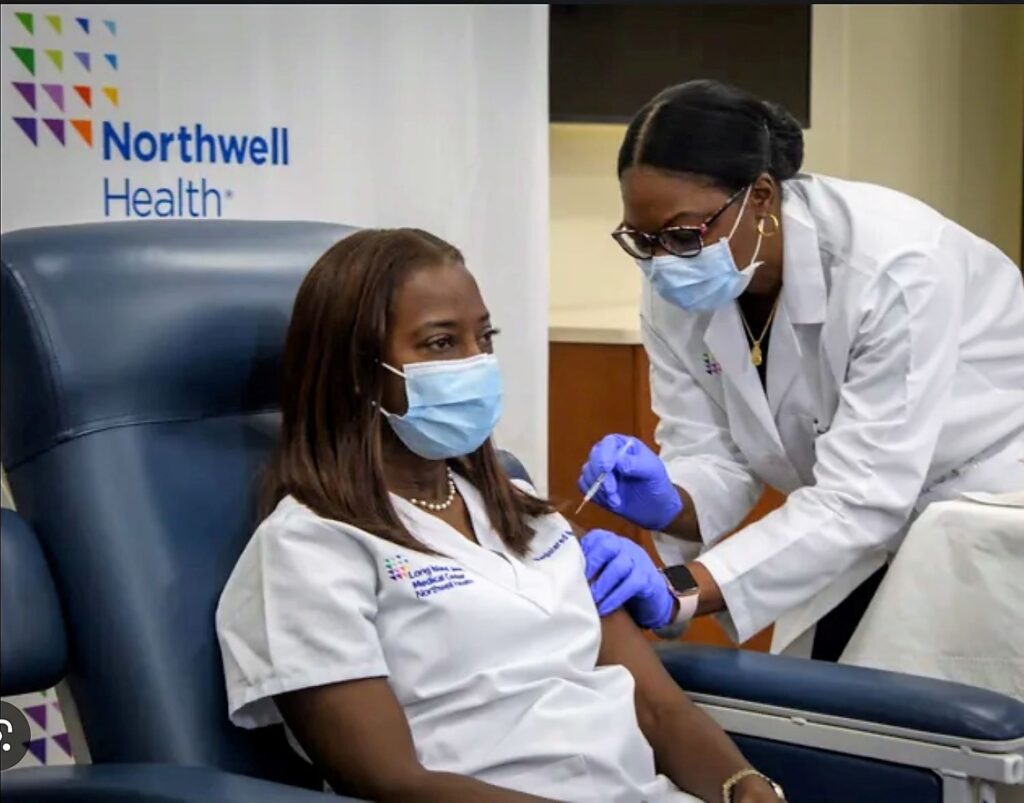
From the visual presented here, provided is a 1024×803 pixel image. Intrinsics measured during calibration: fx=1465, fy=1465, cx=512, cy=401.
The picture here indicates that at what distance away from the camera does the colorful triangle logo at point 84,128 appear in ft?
6.94

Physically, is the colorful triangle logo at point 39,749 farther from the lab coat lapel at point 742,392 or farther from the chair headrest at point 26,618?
the lab coat lapel at point 742,392

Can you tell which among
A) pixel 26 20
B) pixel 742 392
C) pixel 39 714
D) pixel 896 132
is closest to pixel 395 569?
pixel 742 392

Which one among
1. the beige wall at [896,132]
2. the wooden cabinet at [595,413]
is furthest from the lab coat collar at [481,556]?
the beige wall at [896,132]

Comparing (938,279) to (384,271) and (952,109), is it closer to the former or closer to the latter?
(384,271)

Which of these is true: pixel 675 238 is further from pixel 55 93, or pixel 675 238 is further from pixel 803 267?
pixel 55 93

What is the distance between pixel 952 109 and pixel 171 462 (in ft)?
10.5

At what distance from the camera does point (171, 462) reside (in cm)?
157

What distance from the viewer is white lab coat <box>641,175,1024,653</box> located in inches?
72.2

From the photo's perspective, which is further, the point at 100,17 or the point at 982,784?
the point at 100,17

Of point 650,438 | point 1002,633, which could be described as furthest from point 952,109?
point 1002,633

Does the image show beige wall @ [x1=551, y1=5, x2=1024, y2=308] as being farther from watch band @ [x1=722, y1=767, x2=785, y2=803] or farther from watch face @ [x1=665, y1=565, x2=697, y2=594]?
watch band @ [x1=722, y1=767, x2=785, y2=803]

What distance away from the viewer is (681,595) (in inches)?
71.1

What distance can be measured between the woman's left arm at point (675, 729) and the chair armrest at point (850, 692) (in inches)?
2.0

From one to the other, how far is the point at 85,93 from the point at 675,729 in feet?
4.06
